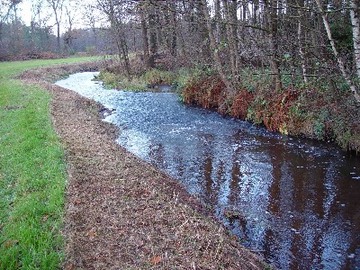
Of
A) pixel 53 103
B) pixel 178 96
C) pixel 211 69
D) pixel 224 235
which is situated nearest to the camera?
pixel 224 235

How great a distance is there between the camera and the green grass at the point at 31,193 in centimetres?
484

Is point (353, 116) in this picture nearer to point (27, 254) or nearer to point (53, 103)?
point (27, 254)

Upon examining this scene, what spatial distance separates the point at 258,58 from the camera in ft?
58.5

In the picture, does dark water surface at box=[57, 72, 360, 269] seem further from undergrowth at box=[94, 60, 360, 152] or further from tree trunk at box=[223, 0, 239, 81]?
tree trunk at box=[223, 0, 239, 81]

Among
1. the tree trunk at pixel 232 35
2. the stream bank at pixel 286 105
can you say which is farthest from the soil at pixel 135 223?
the tree trunk at pixel 232 35

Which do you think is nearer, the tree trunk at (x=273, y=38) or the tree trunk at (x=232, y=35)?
the tree trunk at (x=273, y=38)

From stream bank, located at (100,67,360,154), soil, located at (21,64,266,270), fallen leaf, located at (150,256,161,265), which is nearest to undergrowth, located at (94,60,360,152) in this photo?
stream bank, located at (100,67,360,154)

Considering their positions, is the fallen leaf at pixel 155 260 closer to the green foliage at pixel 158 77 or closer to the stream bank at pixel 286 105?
the stream bank at pixel 286 105

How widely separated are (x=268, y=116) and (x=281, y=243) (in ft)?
27.2

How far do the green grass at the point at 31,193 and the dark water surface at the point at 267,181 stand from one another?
9.21ft

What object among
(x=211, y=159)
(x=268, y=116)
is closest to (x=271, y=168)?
(x=211, y=159)

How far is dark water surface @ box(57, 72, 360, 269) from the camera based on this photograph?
6039mm

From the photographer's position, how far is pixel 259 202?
24.9ft

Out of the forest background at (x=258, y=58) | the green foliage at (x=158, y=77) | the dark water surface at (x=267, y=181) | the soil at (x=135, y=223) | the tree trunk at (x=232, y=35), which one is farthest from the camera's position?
the green foliage at (x=158, y=77)
